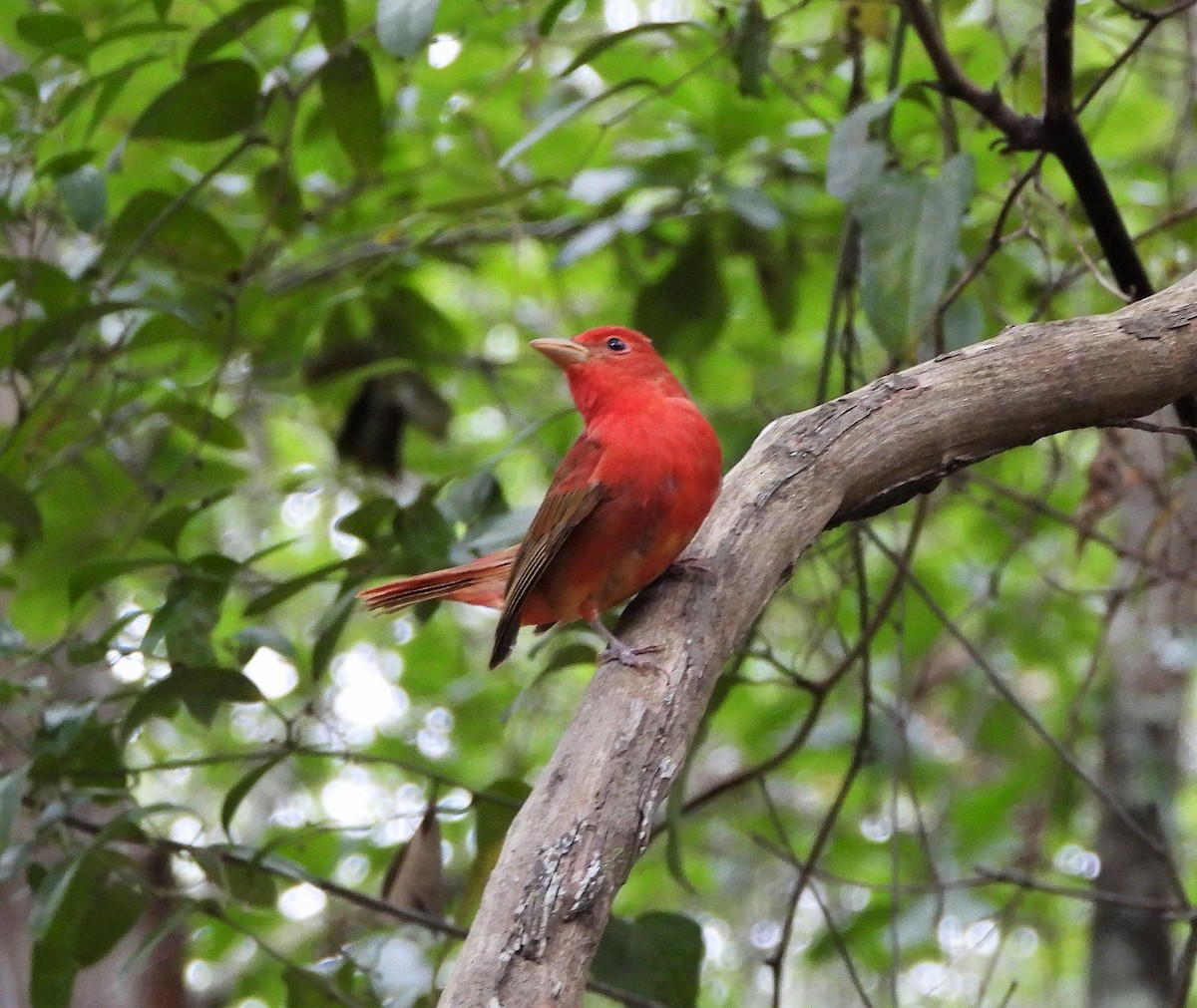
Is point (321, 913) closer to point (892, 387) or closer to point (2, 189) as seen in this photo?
point (2, 189)

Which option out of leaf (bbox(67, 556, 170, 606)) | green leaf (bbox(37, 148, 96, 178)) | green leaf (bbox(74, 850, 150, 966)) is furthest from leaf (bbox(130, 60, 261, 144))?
green leaf (bbox(74, 850, 150, 966))

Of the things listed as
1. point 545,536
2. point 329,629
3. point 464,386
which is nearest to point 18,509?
point 329,629

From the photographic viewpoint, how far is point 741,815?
575 centimetres

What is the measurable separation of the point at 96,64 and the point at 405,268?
102cm

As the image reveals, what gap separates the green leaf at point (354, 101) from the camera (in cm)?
329

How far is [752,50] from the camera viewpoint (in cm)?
→ 313

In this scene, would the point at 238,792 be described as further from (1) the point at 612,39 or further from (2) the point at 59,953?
(1) the point at 612,39

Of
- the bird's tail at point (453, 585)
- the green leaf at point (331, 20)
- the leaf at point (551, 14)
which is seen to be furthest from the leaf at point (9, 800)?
the leaf at point (551, 14)

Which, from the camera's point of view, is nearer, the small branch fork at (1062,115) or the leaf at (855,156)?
the small branch fork at (1062,115)

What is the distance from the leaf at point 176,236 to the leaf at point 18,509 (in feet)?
2.05

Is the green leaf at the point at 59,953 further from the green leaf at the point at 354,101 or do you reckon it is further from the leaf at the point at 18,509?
the green leaf at the point at 354,101

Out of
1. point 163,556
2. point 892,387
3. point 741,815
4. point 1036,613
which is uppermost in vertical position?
point 892,387

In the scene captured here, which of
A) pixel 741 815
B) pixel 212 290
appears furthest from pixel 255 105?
pixel 741 815

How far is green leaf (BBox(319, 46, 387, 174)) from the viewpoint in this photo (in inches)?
129
